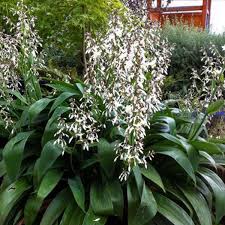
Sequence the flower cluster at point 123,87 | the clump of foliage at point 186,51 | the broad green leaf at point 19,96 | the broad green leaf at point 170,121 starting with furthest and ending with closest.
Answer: the clump of foliage at point 186,51, the broad green leaf at point 19,96, the broad green leaf at point 170,121, the flower cluster at point 123,87

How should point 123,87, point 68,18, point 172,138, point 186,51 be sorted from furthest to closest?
point 186,51
point 68,18
point 172,138
point 123,87

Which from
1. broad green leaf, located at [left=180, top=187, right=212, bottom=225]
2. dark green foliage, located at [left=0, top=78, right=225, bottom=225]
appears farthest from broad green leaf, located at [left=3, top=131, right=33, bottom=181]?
broad green leaf, located at [left=180, top=187, right=212, bottom=225]

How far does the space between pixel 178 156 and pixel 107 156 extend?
380 mm

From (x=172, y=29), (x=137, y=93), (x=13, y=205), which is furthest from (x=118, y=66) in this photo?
(x=172, y=29)

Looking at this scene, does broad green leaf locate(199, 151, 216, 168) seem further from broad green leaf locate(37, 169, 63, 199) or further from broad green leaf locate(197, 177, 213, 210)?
broad green leaf locate(37, 169, 63, 199)

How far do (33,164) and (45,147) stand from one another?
0.31 metres

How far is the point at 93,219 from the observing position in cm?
227

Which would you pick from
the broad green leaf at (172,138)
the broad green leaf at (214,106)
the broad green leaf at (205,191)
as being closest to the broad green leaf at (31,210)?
the broad green leaf at (172,138)

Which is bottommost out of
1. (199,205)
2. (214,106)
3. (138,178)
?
(199,205)

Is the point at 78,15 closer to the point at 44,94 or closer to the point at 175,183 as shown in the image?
the point at 44,94

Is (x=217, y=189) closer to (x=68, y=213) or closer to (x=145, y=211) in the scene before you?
(x=145, y=211)

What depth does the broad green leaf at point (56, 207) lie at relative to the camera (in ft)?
7.64

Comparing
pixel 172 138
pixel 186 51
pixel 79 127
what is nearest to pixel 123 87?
pixel 79 127

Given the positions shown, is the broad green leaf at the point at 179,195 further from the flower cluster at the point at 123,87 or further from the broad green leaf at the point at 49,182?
the broad green leaf at the point at 49,182
